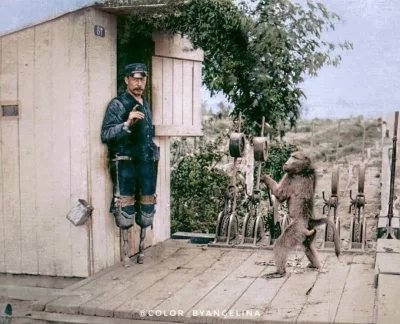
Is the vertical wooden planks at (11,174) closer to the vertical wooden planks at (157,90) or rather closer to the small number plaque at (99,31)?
the small number plaque at (99,31)

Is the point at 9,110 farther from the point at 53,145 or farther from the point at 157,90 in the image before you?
the point at 157,90

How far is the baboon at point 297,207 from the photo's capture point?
4.90m

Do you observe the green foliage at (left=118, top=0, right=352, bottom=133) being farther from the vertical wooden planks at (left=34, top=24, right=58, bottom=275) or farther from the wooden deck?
the wooden deck

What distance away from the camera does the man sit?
5.17m

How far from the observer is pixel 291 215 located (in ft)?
16.3

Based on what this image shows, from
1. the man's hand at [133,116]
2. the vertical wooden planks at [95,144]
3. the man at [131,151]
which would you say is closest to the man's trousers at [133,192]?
the man at [131,151]

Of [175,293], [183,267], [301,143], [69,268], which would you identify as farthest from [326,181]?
[69,268]

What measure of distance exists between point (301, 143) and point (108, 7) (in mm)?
1989

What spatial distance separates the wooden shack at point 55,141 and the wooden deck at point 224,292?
0.40 metres

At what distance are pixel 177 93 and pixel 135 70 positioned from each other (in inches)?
33.0

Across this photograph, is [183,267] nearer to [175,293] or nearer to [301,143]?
[175,293]

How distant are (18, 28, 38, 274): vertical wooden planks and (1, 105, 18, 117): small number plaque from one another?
6 centimetres

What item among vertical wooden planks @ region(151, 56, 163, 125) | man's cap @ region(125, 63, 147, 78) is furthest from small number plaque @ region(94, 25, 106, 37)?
vertical wooden planks @ region(151, 56, 163, 125)

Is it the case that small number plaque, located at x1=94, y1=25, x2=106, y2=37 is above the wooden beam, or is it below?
above
